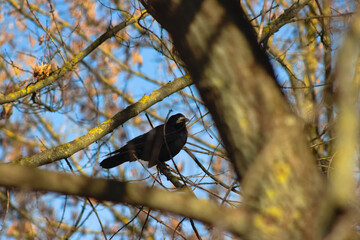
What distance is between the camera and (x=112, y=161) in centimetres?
503

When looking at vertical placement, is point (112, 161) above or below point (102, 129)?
above

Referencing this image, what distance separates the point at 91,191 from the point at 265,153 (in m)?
0.70

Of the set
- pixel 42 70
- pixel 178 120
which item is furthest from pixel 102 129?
pixel 178 120

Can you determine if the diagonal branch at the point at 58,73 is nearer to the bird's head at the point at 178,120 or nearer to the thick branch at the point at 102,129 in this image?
the thick branch at the point at 102,129

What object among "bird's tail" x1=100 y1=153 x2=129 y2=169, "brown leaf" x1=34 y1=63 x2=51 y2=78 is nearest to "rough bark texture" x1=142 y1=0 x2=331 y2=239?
"brown leaf" x1=34 y1=63 x2=51 y2=78

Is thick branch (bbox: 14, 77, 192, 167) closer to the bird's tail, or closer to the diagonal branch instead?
the diagonal branch

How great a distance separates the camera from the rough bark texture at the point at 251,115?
1.52 metres

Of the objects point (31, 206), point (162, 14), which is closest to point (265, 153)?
point (162, 14)

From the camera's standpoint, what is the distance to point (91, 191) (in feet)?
4.48

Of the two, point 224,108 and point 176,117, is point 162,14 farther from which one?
point 176,117

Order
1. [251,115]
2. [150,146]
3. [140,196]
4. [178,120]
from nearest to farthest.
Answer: [140,196] < [251,115] < [150,146] < [178,120]

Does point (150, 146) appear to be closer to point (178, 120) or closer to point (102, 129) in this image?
point (178, 120)

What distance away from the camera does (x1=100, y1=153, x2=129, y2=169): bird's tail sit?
4.98 m

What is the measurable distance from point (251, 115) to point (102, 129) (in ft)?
7.66
